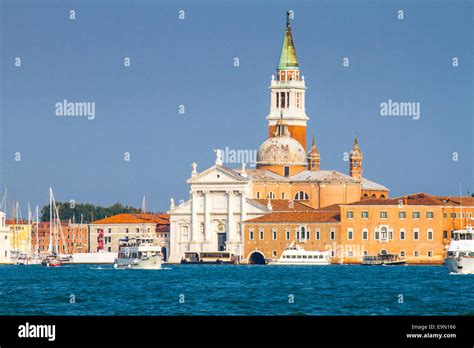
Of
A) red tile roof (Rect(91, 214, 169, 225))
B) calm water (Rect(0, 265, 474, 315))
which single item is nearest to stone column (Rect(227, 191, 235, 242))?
red tile roof (Rect(91, 214, 169, 225))

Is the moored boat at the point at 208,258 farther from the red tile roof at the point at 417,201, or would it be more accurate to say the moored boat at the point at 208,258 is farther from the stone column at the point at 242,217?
the red tile roof at the point at 417,201

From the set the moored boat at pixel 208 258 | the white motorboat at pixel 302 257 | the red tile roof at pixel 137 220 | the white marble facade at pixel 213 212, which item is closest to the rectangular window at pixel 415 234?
the white motorboat at pixel 302 257

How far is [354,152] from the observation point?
11600 cm

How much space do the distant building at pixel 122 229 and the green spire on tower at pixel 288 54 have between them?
52.4 ft

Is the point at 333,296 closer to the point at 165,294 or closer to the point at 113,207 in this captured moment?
the point at 165,294

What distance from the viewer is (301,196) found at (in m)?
113

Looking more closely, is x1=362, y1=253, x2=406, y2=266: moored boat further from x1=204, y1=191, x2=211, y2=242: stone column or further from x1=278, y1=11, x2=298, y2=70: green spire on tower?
x1=278, y1=11, x2=298, y2=70: green spire on tower

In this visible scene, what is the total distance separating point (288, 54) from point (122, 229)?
19861 millimetres

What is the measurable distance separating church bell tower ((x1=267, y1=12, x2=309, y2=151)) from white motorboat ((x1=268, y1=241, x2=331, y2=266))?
70.2 ft

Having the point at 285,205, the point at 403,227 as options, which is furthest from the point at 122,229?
the point at 403,227

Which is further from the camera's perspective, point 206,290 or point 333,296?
point 206,290

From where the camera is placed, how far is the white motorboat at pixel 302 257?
98.8m
